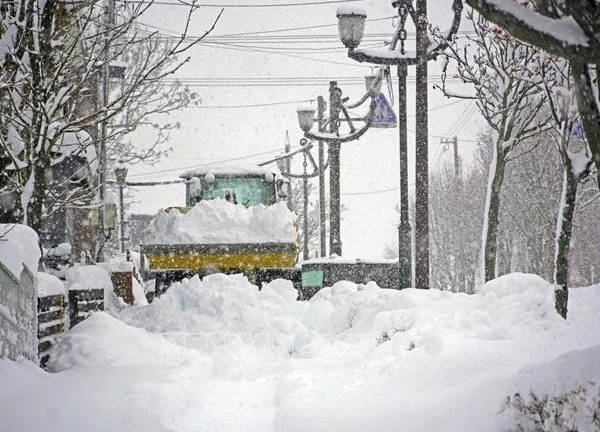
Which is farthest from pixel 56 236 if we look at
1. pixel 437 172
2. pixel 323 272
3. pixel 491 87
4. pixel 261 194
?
pixel 437 172

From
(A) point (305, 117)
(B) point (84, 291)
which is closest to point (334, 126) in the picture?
(A) point (305, 117)

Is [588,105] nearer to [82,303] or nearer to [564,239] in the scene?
[564,239]

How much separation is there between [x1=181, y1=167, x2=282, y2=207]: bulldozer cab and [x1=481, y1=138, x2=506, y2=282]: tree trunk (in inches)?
273

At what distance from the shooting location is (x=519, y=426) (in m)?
4.55

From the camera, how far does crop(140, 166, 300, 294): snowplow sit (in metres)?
15.1

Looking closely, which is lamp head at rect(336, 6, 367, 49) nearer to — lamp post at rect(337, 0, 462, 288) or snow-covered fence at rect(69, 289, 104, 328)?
lamp post at rect(337, 0, 462, 288)

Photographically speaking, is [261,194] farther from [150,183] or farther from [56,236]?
[150,183]

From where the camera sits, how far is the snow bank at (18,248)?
22.3ft

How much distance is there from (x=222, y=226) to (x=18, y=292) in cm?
850

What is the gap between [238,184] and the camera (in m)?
18.7

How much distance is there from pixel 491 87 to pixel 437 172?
162 ft

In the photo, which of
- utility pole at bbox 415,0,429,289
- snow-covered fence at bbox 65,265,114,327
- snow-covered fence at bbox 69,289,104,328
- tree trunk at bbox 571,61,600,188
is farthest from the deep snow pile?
tree trunk at bbox 571,61,600,188

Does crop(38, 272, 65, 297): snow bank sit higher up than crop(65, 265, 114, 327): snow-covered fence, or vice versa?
crop(38, 272, 65, 297): snow bank

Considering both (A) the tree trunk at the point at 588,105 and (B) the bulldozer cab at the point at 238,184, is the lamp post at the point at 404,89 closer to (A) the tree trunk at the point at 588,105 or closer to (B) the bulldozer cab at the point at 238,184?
(B) the bulldozer cab at the point at 238,184
